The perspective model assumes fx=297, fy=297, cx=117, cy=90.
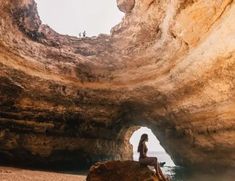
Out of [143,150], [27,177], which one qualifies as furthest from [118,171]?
[27,177]

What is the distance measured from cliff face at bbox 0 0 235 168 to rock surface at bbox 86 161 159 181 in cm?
446

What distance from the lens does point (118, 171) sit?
7.21 meters

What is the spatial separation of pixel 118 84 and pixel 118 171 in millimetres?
6903

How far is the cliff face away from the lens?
393 inches

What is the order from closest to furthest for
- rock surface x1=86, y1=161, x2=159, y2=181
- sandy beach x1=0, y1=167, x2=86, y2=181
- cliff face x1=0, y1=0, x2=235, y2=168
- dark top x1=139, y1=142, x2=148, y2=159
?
rock surface x1=86, y1=161, x2=159, y2=181
dark top x1=139, y1=142, x2=148, y2=159
sandy beach x1=0, y1=167, x2=86, y2=181
cliff face x1=0, y1=0, x2=235, y2=168

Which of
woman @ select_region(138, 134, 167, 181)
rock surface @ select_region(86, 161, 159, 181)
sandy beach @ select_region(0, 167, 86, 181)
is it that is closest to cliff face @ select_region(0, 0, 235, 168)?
sandy beach @ select_region(0, 167, 86, 181)

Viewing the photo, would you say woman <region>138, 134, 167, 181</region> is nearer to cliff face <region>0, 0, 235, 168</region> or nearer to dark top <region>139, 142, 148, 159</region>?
dark top <region>139, 142, 148, 159</region>

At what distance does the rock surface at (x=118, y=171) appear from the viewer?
6.93 meters

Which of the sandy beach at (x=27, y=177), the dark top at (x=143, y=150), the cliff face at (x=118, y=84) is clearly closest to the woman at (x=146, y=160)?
the dark top at (x=143, y=150)

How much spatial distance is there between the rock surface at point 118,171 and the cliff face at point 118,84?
14.6 feet

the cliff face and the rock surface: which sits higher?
the cliff face

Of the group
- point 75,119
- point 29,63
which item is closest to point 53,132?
point 75,119

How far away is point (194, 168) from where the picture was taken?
651 inches

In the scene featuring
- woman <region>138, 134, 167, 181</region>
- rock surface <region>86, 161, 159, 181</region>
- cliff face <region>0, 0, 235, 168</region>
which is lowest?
rock surface <region>86, 161, 159, 181</region>
